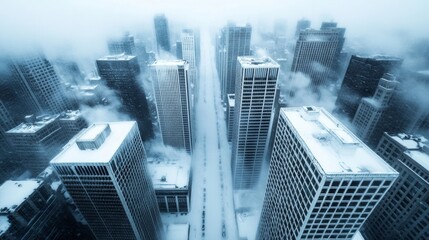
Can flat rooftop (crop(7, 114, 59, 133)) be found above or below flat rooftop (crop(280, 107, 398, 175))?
below

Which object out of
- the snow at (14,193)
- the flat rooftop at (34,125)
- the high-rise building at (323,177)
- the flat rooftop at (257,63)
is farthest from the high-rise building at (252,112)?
the flat rooftop at (34,125)

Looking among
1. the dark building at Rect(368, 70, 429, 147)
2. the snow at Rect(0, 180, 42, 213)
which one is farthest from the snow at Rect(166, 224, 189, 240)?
the dark building at Rect(368, 70, 429, 147)

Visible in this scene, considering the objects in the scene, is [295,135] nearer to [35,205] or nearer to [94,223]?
[94,223]

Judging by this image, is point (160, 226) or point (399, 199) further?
point (160, 226)

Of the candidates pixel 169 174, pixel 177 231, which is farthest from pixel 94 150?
pixel 177 231

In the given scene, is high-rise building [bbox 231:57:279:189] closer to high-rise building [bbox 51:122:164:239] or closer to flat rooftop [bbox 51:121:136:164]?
high-rise building [bbox 51:122:164:239]

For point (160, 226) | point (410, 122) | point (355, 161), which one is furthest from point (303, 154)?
point (410, 122)
